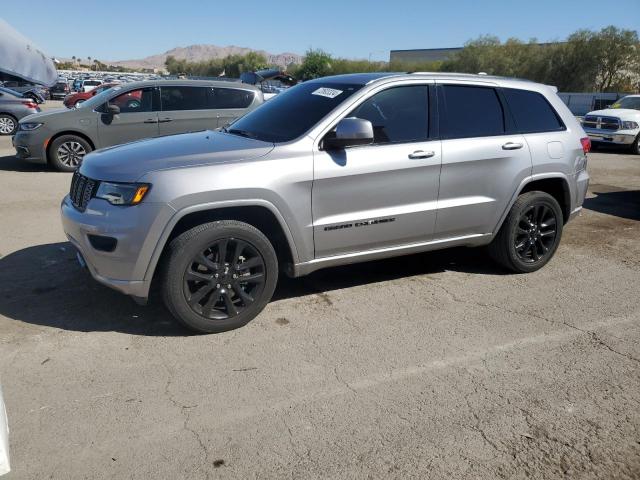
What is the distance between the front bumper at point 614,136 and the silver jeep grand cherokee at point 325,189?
11495 mm

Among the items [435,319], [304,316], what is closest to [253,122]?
[304,316]

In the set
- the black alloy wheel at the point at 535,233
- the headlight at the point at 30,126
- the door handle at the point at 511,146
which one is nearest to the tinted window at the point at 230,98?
the headlight at the point at 30,126

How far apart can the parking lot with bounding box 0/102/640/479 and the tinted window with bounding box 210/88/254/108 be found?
19.3 feet

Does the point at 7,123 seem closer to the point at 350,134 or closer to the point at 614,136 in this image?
the point at 350,134

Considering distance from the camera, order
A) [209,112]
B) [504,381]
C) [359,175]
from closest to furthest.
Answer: [504,381], [359,175], [209,112]

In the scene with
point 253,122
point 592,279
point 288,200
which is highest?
point 253,122

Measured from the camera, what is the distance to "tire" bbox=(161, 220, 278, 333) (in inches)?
149

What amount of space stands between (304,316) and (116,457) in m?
1.92

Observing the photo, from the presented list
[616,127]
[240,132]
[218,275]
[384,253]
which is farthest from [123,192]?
[616,127]

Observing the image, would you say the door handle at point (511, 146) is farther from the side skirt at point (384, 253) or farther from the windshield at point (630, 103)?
the windshield at point (630, 103)

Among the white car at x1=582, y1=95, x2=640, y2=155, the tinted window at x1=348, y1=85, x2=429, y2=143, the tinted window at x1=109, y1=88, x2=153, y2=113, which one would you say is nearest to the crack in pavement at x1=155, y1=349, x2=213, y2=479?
the tinted window at x1=348, y1=85, x2=429, y2=143

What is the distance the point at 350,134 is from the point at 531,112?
2.23 metres

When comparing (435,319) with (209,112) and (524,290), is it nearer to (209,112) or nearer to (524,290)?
(524,290)

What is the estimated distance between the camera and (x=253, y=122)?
492cm
